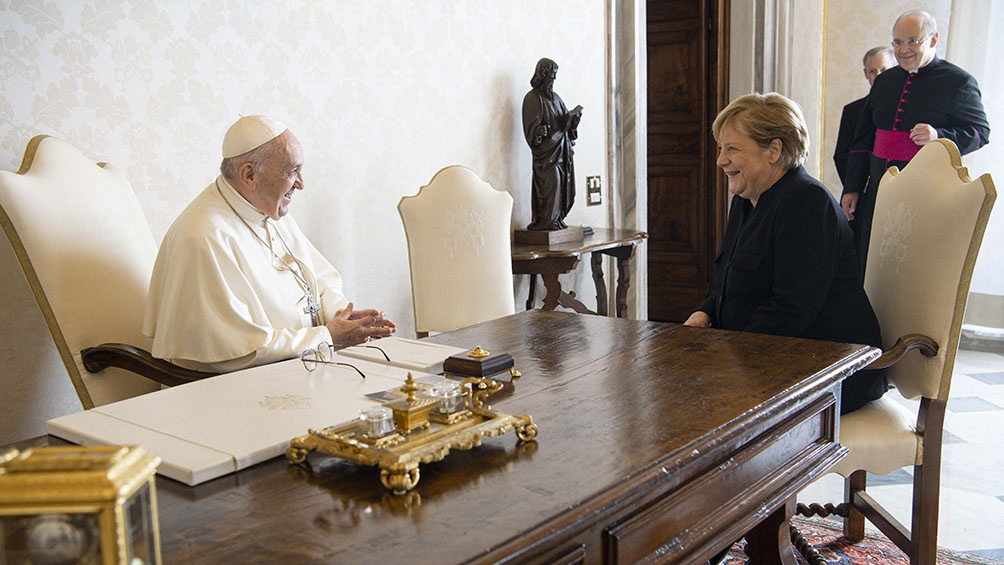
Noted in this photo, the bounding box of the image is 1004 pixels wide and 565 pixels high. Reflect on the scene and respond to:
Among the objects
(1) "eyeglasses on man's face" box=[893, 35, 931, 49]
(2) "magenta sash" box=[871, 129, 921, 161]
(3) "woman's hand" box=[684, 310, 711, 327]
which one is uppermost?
(1) "eyeglasses on man's face" box=[893, 35, 931, 49]

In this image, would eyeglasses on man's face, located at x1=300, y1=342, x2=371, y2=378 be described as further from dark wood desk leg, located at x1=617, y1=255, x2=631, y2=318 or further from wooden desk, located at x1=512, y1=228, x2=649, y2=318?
dark wood desk leg, located at x1=617, y1=255, x2=631, y2=318

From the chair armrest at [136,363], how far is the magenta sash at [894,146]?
4.09m

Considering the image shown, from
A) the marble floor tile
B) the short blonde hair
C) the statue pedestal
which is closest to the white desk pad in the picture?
the short blonde hair

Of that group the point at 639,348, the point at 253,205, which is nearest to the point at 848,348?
the point at 639,348

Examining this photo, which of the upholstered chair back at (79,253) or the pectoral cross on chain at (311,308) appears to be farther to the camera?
the pectoral cross on chain at (311,308)

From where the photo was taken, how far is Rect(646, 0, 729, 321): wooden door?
6.61 meters

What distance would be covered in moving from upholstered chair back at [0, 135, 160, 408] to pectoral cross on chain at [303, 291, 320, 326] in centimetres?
47

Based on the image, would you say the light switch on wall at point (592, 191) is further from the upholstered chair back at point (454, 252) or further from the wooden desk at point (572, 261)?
the upholstered chair back at point (454, 252)

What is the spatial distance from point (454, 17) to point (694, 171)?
3.15 meters

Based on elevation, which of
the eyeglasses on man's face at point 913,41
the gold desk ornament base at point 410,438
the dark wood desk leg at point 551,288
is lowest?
the dark wood desk leg at point 551,288

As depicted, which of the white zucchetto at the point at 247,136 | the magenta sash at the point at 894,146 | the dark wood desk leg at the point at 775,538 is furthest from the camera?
the magenta sash at the point at 894,146

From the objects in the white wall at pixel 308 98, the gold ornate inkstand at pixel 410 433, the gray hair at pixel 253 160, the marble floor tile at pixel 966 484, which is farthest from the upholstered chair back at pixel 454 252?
the gold ornate inkstand at pixel 410 433

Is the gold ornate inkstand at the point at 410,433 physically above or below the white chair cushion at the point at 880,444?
above

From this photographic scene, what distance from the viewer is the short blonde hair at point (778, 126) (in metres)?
2.70
